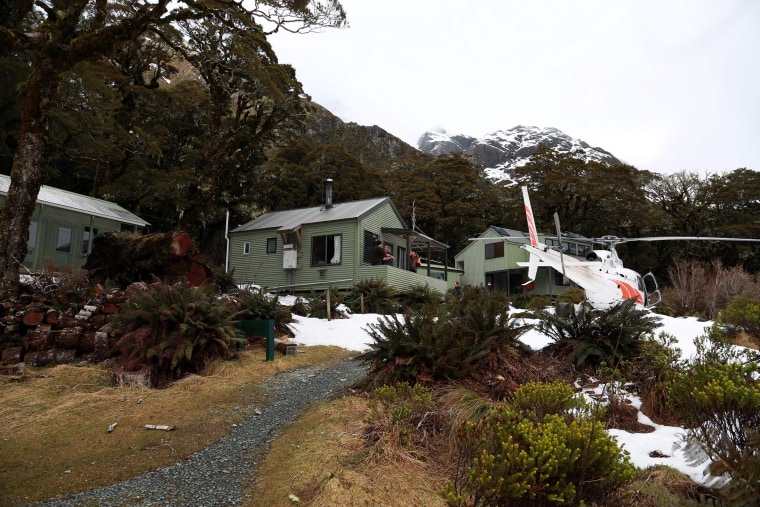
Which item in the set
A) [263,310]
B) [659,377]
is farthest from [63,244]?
[659,377]

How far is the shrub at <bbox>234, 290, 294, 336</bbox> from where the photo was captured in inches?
374

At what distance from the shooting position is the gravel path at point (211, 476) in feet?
11.3

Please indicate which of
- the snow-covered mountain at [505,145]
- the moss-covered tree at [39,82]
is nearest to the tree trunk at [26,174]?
the moss-covered tree at [39,82]

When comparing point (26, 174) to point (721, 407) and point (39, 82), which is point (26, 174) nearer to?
point (39, 82)

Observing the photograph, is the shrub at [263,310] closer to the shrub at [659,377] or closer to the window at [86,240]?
the shrub at [659,377]

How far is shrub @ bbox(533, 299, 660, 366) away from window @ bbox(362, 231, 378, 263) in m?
13.6

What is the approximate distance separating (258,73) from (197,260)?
8.52 meters

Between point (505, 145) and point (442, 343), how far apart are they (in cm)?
12060

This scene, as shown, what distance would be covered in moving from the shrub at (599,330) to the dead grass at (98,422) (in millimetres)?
4311

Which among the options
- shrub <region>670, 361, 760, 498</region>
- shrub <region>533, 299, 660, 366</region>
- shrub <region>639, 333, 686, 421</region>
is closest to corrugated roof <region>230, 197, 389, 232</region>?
shrub <region>533, 299, 660, 366</region>

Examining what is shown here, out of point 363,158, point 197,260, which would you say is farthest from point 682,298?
point 363,158

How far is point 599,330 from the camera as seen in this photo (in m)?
6.55

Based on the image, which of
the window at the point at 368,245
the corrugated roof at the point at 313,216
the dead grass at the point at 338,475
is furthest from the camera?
the corrugated roof at the point at 313,216

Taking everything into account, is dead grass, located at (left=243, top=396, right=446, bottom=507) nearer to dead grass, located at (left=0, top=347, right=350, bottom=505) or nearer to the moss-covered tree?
dead grass, located at (left=0, top=347, right=350, bottom=505)
